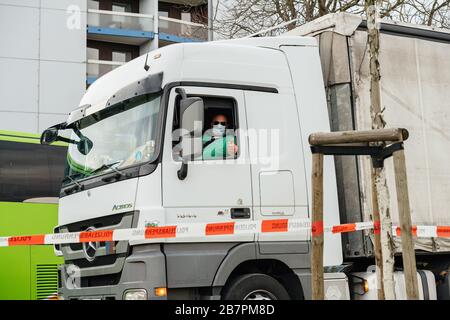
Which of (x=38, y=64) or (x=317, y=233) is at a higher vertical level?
(x=38, y=64)

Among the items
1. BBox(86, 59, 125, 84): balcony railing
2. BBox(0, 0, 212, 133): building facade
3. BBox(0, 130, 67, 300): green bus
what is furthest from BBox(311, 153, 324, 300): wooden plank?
BBox(86, 59, 125, 84): balcony railing

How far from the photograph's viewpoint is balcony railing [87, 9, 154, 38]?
36.4 meters

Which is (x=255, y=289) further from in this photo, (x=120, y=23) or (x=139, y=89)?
(x=120, y=23)

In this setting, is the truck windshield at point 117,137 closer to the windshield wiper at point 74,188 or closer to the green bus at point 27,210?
the windshield wiper at point 74,188

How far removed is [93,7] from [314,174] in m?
35.4

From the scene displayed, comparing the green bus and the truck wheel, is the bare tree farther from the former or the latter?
the truck wheel

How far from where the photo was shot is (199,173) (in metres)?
6.77

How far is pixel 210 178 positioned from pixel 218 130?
1.77 ft

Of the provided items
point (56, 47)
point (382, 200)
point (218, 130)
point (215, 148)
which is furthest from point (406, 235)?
point (56, 47)

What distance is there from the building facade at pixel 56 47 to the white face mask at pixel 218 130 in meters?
22.9

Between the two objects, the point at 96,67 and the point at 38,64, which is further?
the point at 96,67

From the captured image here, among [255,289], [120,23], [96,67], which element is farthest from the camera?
[120,23]
